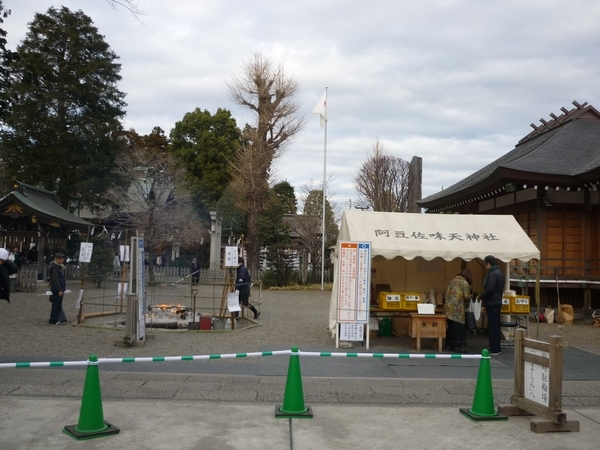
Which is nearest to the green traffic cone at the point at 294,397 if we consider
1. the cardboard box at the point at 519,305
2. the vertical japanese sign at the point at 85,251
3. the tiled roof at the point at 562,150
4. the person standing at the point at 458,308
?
the person standing at the point at 458,308

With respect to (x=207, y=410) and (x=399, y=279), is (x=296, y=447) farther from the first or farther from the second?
(x=399, y=279)

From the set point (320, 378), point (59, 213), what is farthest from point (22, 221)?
A: point (320, 378)

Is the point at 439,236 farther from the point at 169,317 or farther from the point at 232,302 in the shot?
the point at 169,317

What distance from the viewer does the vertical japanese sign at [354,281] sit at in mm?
11344

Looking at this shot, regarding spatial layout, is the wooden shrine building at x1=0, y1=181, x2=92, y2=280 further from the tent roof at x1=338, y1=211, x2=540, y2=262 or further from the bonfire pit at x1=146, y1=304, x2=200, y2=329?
the tent roof at x1=338, y1=211, x2=540, y2=262

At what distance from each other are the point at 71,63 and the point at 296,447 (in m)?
35.1

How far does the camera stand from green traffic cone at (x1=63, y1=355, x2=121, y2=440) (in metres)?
5.75

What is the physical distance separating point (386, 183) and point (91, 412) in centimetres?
3517

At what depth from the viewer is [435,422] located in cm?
648

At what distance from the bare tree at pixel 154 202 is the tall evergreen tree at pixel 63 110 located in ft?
5.03

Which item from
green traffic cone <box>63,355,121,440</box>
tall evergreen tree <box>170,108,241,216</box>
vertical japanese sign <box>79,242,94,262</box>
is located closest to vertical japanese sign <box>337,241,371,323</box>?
green traffic cone <box>63,355,121,440</box>

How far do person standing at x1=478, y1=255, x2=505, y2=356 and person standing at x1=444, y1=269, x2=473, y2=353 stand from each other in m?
0.34

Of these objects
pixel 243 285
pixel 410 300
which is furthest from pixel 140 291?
pixel 410 300

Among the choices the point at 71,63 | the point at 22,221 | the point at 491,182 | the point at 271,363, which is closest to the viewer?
the point at 271,363
